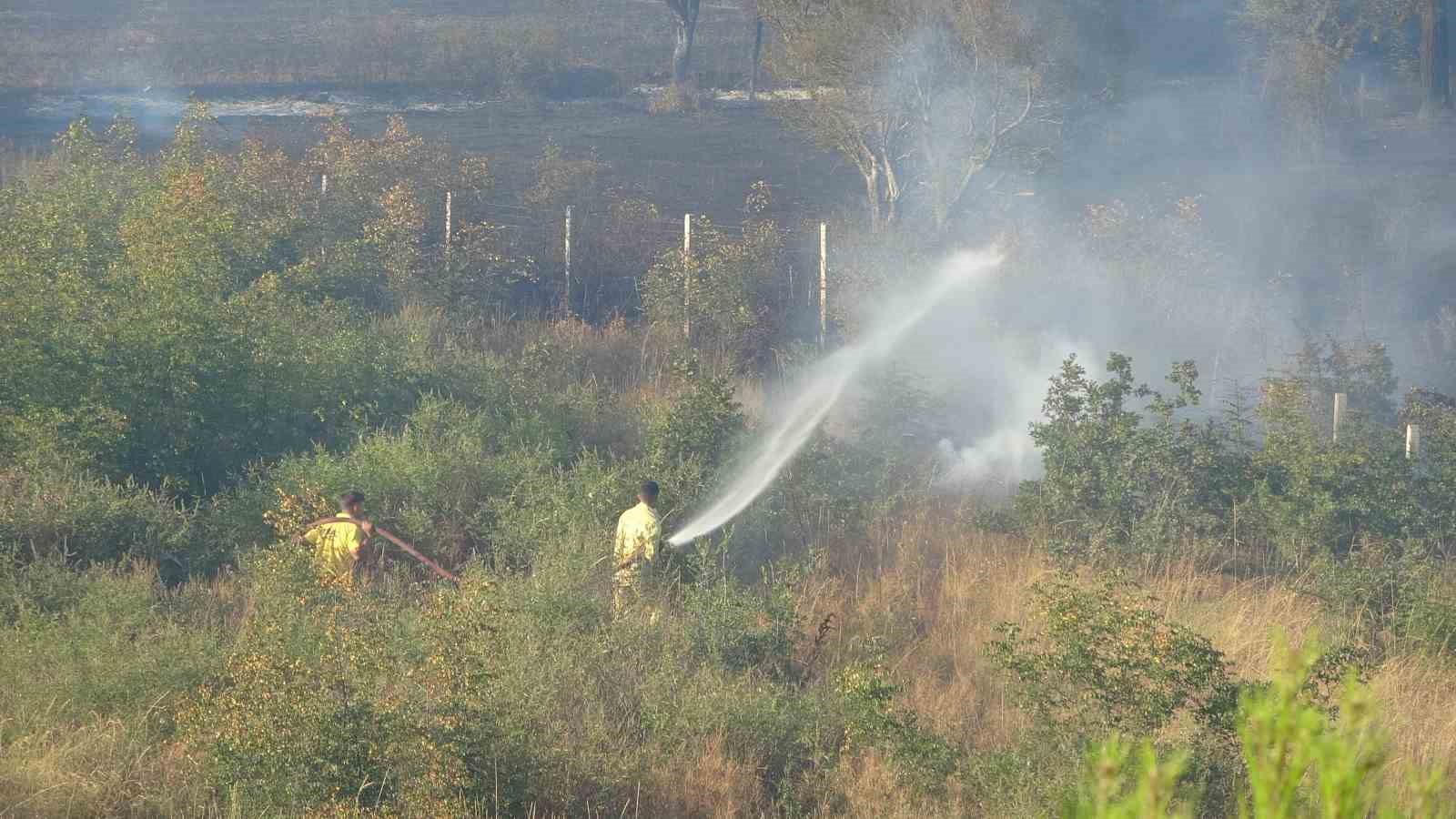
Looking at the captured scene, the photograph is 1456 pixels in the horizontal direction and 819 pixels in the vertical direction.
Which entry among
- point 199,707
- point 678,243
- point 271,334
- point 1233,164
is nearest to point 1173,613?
point 199,707

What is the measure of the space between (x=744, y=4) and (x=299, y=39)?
48.9 feet

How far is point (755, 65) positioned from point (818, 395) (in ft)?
98.1

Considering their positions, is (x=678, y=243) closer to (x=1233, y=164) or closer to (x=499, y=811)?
(x=499, y=811)

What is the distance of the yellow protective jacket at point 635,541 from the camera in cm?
850

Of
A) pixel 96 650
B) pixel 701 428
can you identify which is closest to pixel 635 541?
pixel 701 428

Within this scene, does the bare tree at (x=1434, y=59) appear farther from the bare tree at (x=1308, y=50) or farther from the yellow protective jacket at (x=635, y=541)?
the yellow protective jacket at (x=635, y=541)

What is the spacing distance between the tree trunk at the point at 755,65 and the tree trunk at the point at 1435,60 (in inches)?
792

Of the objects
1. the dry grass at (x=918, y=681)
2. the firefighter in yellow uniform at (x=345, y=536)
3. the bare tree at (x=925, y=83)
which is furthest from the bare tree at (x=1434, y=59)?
the firefighter in yellow uniform at (x=345, y=536)

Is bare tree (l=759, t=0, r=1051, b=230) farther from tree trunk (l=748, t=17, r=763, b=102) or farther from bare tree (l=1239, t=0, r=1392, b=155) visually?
tree trunk (l=748, t=17, r=763, b=102)

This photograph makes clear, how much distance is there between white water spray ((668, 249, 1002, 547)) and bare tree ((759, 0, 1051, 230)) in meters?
3.39

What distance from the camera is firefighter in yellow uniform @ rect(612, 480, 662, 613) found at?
8.23 meters

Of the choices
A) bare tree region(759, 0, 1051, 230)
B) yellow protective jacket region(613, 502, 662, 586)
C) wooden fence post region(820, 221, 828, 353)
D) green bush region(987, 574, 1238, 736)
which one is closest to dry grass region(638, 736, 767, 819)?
green bush region(987, 574, 1238, 736)

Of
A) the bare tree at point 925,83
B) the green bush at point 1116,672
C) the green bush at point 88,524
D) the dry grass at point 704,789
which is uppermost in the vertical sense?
the bare tree at point 925,83

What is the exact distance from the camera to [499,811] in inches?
229
